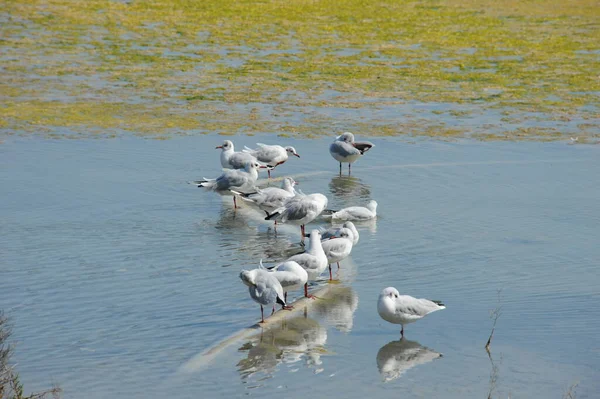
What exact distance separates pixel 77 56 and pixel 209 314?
19.9m

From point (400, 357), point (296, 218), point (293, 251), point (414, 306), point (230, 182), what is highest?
point (230, 182)

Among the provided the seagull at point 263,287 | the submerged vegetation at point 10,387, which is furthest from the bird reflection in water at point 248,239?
the submerged vegetation at point 10,387

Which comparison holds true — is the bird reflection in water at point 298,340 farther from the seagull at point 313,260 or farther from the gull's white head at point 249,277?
the gull's white head at point 249,277

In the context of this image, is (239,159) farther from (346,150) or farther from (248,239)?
(248,239)

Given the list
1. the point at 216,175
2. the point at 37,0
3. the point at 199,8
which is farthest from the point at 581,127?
the point at 37,0

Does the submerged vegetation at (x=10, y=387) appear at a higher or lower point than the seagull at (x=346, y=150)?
lower

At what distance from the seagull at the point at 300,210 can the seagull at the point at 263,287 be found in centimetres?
359

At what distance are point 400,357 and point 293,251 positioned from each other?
4205 mm

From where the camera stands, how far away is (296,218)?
47.8ft

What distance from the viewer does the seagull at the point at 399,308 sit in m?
10.4

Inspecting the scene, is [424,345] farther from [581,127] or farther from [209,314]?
[581,127]

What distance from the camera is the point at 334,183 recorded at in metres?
18.0

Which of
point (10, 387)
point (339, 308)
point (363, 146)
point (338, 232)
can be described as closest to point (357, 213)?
point (338, 232)

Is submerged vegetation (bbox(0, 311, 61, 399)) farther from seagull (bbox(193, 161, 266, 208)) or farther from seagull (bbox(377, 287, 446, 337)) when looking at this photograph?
seagull (bbox(193, 161, 266, 208))
